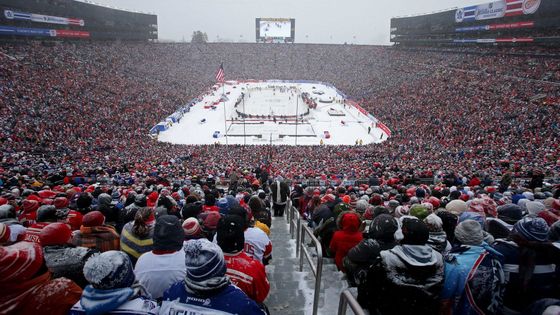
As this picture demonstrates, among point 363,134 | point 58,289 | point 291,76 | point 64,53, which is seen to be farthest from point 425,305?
point 291,76

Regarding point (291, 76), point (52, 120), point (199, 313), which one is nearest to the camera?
point (199, 313)

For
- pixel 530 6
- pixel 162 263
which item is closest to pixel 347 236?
pixel 162 263

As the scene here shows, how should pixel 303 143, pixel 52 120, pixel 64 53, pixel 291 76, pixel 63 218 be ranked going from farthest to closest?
pixel 291 76 → pixel 64 53 → pixel 303 143 → pixel 52 120 → pixel 63 218

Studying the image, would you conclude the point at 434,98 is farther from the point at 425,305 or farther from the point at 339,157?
the point at 425,305

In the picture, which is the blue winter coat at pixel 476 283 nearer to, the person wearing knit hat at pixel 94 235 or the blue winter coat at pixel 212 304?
the blue winter coat at pixel 212 304

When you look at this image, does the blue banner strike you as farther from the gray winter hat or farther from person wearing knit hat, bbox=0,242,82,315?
the gray winter hat

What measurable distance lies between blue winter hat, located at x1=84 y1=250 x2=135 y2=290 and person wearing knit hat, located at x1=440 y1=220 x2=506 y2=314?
8.91ft

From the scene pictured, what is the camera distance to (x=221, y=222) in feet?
10.1

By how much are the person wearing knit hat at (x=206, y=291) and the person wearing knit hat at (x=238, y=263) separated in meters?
0.60

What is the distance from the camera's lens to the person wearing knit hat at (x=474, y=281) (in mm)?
3006

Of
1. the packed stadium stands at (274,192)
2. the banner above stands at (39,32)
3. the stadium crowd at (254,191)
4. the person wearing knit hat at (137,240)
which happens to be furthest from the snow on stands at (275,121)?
the person wearing knit hat at (137,240)

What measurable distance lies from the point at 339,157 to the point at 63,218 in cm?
1962

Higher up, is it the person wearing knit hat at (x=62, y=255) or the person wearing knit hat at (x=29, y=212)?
the person wearing knit hat at (x=62, y=255)

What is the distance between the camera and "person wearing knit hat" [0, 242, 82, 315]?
2301 millimetres
